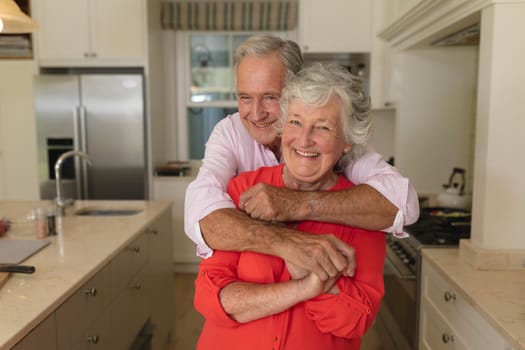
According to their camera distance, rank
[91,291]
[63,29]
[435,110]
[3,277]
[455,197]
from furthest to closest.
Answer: [63,29]
[435,110]
[455,197]
[91,291]
[3,277]

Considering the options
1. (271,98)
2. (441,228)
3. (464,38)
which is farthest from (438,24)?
(271,98)

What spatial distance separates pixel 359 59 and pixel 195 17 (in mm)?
1572

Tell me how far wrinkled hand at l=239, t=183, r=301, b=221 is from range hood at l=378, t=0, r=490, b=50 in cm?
121

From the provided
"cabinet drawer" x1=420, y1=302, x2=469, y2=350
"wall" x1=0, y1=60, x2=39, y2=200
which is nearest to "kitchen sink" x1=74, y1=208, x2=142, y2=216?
"wall" x1=0, y1=60, x2=39, y2=200

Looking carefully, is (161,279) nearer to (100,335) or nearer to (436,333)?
(100,335)

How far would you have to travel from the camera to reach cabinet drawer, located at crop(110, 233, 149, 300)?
2.04m

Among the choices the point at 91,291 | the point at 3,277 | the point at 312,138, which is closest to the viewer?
the point at 312,138

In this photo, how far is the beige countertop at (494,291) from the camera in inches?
53.8

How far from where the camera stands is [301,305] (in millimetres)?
1161

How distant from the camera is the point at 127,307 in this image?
7.30 ft

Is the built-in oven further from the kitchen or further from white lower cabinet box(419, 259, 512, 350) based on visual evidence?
the kitchen

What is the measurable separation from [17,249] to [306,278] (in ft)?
4.66

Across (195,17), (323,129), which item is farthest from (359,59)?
(323,129)

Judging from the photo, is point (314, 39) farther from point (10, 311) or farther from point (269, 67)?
point (10, 311)
